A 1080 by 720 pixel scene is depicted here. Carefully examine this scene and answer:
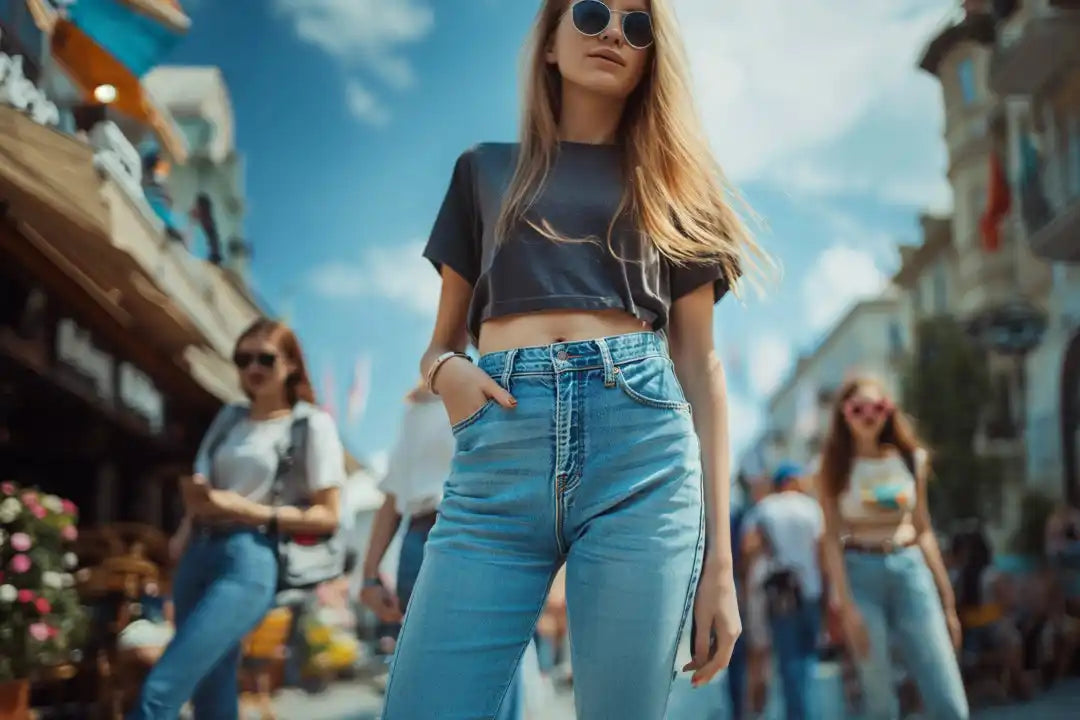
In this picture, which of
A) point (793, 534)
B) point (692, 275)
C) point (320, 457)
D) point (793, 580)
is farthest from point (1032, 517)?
point (692, 275)

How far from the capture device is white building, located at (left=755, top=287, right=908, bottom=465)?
54.9 meters

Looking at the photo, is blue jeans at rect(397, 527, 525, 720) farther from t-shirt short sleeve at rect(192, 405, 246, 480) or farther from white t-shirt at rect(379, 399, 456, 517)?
t-shirt short sleeve at rect(192, 405, 246, 480)

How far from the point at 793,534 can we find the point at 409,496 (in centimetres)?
370

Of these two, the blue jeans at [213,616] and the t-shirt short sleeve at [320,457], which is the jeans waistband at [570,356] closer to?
the blue jeans at [213,616]

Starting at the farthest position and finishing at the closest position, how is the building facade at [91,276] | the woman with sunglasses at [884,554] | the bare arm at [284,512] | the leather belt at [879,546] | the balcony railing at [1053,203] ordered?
the balcony railing at [1053,203]
the building facade at [91,276]
the leather belt at [879,546]
the woman with sunglasses at [884,554]
the bare arm at [284,512]

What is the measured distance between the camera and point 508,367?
1.96 m

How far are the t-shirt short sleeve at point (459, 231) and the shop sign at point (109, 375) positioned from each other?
726 cm

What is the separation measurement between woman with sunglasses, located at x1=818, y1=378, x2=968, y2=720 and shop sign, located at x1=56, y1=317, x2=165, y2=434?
5779 millimetres

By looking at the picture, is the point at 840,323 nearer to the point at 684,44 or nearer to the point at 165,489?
the point at 165,489

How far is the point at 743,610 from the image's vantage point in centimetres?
780

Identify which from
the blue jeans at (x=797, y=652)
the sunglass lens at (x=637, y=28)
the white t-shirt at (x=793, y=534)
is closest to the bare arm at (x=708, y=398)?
the sunglass lens at (x=637, y=28)

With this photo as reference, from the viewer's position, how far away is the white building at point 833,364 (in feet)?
180

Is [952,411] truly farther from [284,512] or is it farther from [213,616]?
[213,616]

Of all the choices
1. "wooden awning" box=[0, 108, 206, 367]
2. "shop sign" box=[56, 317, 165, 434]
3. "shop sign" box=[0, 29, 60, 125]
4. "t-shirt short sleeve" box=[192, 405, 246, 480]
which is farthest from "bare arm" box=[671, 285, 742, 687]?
"shop sign" box=[56, 317, 165, 434]
